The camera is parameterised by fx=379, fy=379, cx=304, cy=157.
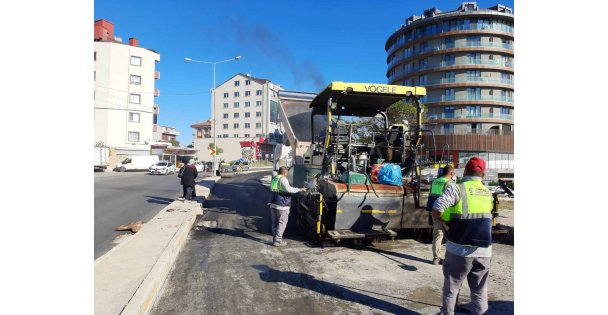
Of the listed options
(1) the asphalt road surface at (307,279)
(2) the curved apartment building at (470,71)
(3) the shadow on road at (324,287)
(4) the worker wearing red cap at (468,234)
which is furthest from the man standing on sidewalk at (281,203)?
(2) the curved apartment building at (470,71)

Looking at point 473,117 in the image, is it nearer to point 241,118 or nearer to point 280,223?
point 241,118

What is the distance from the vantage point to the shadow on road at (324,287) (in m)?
4.06

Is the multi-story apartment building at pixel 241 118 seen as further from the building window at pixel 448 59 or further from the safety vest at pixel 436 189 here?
the safety vest at pixel 436 189

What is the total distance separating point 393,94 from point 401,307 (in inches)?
177

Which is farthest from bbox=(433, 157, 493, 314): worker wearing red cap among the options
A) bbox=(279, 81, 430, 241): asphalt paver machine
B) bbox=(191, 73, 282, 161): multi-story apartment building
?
bbox=(191, 73, 282, 161): multi-story apartment building

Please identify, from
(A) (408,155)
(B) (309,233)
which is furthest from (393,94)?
(B) (309,233)

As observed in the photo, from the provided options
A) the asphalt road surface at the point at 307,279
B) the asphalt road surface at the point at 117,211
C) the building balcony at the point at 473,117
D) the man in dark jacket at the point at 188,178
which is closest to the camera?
the asphalt road surface at the point at 307,279

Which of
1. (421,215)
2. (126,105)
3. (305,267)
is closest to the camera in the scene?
(305,267)

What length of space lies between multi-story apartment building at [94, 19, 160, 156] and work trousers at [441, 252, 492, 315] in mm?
46655

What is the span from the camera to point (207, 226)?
8.56 metres

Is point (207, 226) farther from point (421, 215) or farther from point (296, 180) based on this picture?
point (421, 215)

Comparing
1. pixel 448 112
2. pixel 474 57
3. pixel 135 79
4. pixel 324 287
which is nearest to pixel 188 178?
pixel 324 287

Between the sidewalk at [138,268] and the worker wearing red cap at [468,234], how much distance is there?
294 cm

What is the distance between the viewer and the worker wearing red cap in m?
3.38
